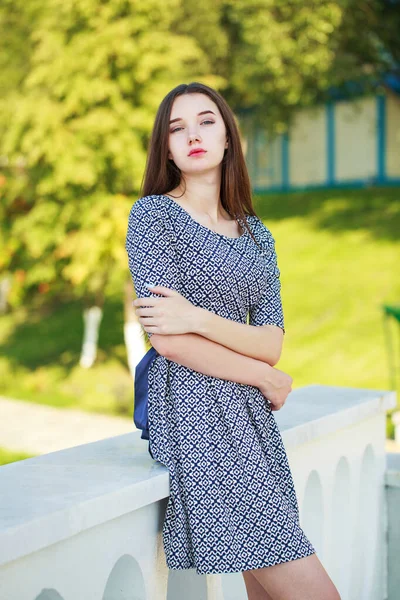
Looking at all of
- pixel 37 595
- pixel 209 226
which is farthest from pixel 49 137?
pixel 37 595

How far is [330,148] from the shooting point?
62.7ft

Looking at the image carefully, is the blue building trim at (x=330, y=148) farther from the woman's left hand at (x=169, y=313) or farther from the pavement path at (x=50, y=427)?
the woman's left hand at (x=169, y=313)

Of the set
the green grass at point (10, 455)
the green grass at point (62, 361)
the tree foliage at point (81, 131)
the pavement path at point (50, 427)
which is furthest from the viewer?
the green grass at point (62, 361)

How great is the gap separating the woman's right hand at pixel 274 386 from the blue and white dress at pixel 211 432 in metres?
0.02

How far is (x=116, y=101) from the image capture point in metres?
8.89

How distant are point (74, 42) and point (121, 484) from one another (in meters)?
8.19

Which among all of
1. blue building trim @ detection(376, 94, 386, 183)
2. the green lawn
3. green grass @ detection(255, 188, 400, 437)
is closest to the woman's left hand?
green grass @ detection(255, 188, 400, 437)

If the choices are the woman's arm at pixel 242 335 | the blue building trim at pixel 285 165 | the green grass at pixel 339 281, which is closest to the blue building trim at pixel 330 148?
the green grass at pixel 339 281

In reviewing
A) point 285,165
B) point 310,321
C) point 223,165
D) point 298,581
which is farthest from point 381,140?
point 298,581

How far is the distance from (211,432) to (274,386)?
236mm

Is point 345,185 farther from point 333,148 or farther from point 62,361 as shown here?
point 62,361

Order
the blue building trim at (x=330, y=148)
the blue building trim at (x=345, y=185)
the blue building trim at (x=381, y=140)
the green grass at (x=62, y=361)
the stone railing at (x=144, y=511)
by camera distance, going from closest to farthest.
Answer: the stone railing at (x=144, y=511)
the green grass at (x=62, y=361)
the blue building trim at (x=381, y=140)
the blue building trim at (x=345, y=185)
the blue building trim at (x=330, y=148)

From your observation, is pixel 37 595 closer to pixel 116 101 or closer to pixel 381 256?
pixel 116 101

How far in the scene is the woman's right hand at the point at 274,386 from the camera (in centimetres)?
182
